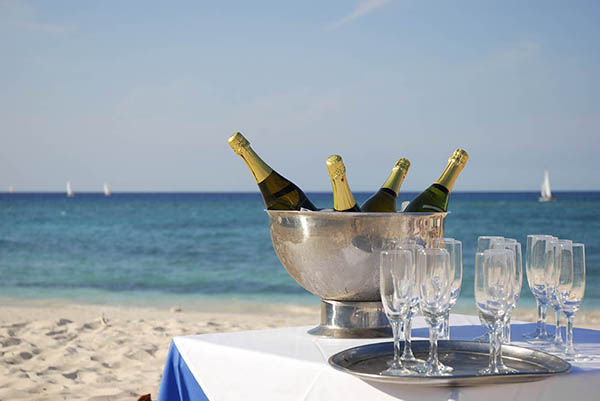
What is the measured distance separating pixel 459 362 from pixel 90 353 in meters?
3.88

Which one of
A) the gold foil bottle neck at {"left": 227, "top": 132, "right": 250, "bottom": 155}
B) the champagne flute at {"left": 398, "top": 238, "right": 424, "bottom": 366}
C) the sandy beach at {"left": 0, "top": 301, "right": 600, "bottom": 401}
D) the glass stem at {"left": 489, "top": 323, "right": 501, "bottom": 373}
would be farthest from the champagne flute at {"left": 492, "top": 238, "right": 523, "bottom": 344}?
the sandy beach at {"left": 0, "top": 301, "right": 600, "bottom": 401}

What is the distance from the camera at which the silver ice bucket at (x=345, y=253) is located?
4.29 ft

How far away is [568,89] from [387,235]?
28.8 metres

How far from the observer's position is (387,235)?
131 cm

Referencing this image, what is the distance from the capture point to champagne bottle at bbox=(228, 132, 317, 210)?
153 cm

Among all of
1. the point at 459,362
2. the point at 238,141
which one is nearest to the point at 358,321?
the point at 459,362

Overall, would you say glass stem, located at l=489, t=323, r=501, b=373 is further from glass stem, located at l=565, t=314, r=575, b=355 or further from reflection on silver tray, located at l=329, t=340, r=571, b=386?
glass stem, located at l=565, t=314, r=575, b=355

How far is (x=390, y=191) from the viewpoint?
63.4 inches

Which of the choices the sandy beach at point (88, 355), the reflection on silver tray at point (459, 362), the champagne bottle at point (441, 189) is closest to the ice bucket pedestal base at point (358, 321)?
the reflection on silver tray at point (459, 362)

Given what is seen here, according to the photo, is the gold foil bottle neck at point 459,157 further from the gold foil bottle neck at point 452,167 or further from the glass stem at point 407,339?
the glass stem at point 407,339

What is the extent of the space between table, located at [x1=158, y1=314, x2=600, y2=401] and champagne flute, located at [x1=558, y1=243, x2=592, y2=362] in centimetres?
8

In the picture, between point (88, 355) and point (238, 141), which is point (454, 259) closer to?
point (238, 141)

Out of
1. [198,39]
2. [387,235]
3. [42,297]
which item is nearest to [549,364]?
[387,235]

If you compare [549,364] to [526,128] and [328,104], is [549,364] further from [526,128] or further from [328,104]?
[526,128]
